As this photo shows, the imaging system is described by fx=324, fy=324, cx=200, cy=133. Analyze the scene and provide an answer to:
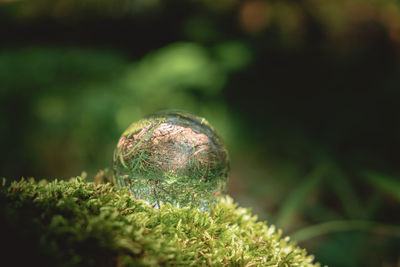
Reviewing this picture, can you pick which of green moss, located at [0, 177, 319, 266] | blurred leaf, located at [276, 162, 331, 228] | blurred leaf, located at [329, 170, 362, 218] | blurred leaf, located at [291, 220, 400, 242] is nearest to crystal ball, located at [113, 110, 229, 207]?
green moss, located at [0, 177, 319, 266]

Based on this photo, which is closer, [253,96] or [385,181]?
[385,181]

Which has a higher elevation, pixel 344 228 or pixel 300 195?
pixel 300 195

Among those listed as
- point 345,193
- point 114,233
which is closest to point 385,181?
point 345,193

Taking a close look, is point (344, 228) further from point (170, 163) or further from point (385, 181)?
point (170, 163)

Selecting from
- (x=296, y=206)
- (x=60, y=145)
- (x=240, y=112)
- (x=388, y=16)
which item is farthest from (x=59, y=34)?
(x=388, y=16)

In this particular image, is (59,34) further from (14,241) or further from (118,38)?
(14,241)

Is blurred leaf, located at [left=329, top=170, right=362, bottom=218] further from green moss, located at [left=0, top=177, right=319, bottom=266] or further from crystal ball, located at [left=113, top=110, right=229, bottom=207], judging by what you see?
crystal ball, located at [left=113, top=110, right=229, bottom=207]
